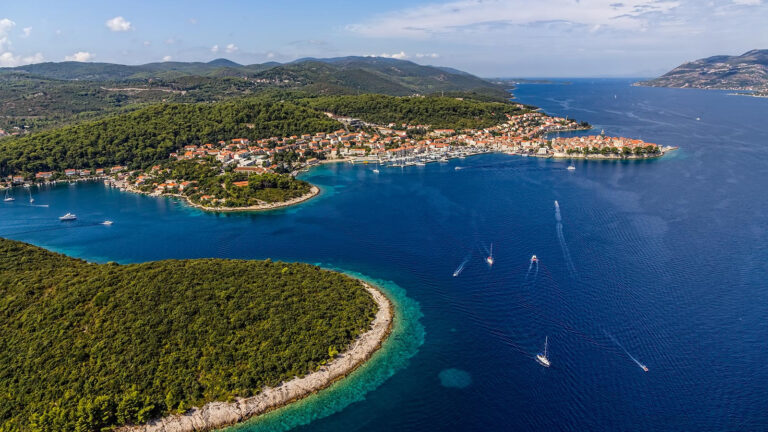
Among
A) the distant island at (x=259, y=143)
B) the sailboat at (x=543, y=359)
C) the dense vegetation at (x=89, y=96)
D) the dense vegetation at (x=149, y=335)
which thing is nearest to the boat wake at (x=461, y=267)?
the dense vegetation at (x=149, y=335)

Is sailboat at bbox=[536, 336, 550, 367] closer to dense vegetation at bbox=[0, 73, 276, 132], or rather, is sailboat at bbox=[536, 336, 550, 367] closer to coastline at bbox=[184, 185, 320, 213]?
coastline at bbox=[184, 185, 320, 213]

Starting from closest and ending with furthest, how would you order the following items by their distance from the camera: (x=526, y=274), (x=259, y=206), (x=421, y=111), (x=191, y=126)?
(x=526, y=274) → (x=259, y=206) → (x=191, y=126) → (x=421, y=111)

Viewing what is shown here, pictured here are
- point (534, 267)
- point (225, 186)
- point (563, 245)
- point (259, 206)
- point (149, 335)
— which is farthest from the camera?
point (225, 186)

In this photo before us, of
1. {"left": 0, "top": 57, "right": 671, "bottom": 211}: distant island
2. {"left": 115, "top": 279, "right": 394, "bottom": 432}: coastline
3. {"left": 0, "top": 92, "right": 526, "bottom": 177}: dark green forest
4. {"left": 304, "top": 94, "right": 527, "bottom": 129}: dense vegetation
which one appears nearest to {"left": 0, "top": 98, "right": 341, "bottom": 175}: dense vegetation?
{"left": 0, "top": 92, "right": 526, "bottom": 177}: dark green forest

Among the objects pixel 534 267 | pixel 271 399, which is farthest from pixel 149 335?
pixel 534 267

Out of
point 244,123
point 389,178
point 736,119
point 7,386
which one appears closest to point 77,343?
point 7,386

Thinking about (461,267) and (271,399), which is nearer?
(271,399)

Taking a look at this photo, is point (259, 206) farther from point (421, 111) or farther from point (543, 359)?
point (421, 111)

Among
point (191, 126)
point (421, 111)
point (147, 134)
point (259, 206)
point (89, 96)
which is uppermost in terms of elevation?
point (89, 96)
